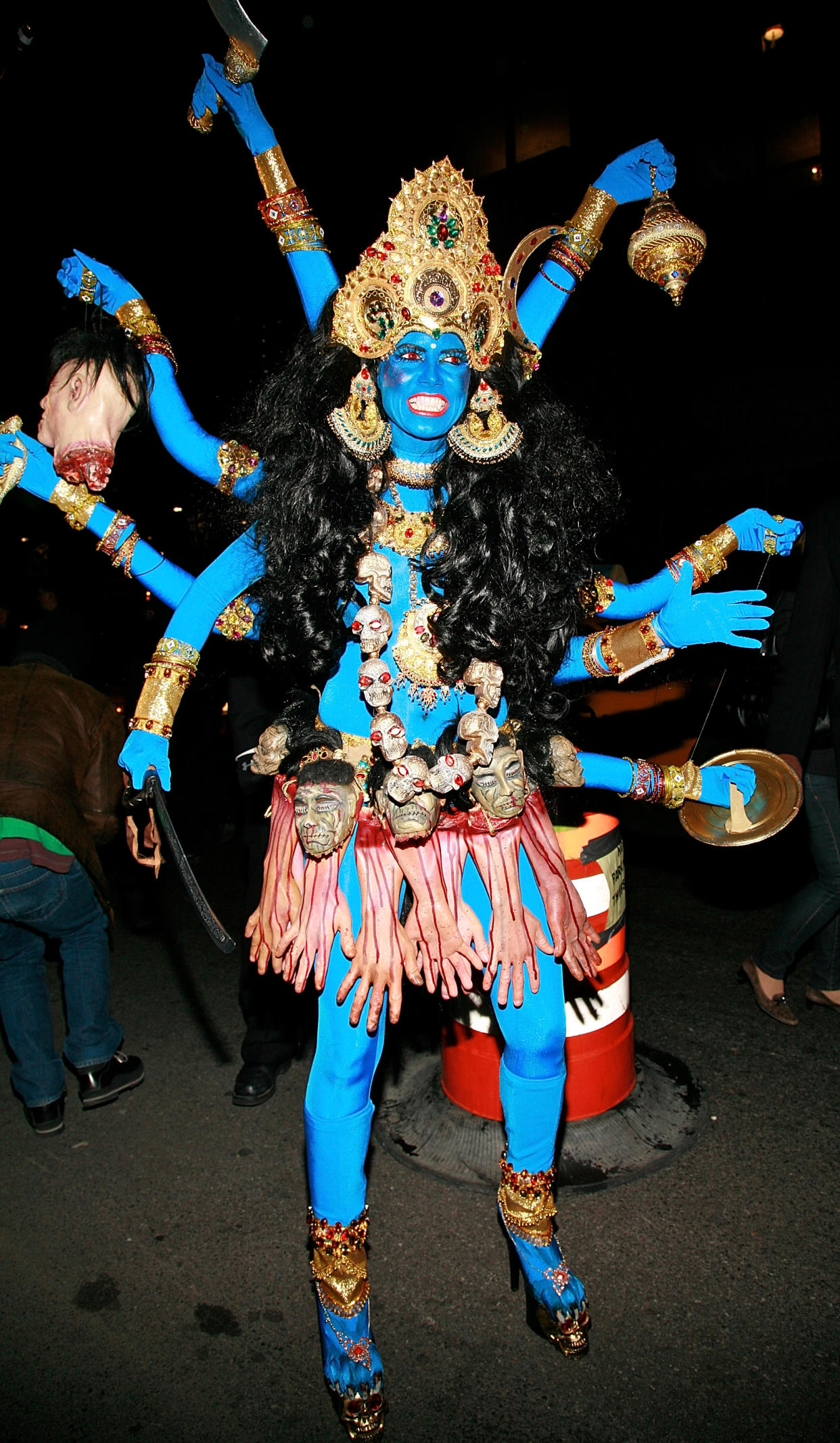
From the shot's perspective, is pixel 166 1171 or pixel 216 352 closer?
pixel 166 1171

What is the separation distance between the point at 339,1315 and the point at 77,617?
260 cm

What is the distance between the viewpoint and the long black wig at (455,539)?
194cm

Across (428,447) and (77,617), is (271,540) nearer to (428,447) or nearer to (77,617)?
(428,447)

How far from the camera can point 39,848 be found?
2.91m

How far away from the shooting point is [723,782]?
6.88ft

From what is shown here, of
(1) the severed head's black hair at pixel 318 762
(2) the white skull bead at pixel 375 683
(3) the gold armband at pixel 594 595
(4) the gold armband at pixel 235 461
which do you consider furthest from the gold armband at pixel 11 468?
A: (3) the gold armband at pixel 594 595

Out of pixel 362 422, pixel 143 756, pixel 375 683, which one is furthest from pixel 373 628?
pixel 143 756

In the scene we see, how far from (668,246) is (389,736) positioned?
53.0 inches

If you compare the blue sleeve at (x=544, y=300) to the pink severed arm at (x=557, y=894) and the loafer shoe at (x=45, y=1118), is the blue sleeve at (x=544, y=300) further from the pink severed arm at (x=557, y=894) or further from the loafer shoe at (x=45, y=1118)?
the loafer shoe at (x=45, y=1118)

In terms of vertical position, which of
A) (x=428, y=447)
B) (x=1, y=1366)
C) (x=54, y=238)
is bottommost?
(x=1, y=1366)

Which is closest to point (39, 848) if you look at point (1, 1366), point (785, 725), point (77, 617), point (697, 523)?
point (77, 617)

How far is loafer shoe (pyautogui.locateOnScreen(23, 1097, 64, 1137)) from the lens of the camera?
10.0ft

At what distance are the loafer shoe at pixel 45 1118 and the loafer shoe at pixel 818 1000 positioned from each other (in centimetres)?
285

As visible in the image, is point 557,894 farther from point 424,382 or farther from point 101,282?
point 101,282
